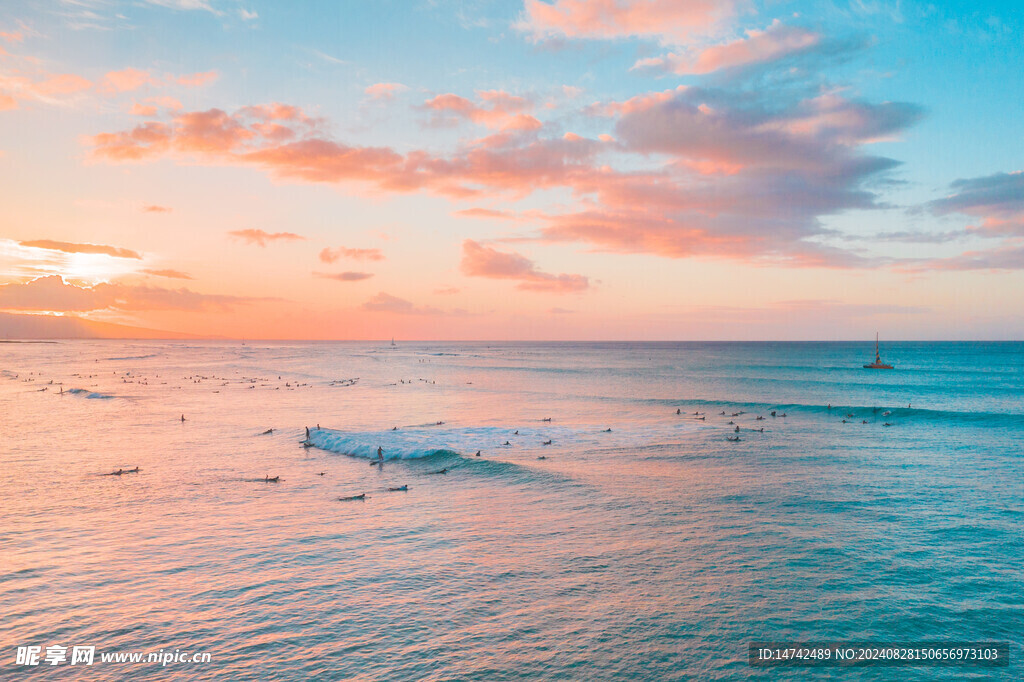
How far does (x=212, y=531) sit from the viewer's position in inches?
1146

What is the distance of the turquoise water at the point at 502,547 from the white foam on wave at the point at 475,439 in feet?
1.67

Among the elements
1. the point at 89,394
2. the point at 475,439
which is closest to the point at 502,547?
the point at 475,439

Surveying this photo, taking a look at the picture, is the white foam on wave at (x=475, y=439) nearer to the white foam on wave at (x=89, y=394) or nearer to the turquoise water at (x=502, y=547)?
the turquoise water at (x=502, y=547)

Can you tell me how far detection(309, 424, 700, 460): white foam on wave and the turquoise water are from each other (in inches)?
20.0

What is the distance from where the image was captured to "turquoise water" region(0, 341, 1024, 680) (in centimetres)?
1878

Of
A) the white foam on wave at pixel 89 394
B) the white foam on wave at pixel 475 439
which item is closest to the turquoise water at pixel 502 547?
the white foam on wave at pixel 475 439

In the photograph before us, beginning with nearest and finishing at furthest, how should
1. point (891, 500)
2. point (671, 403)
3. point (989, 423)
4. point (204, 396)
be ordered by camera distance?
point (891, 500), point (989, 423), point (671, 403), point (204, 396)

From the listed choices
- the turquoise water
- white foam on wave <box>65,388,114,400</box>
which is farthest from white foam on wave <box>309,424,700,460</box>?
white foam on wave <box>65,388,114,400</box>

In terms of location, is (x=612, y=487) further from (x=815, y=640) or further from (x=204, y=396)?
(x=204, y=396)

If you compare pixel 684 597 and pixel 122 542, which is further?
pixel 122 542

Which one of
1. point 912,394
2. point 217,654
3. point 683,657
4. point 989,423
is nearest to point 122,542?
point 217,654

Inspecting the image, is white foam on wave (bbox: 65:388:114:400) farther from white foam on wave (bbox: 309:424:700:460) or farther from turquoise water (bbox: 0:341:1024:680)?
white foam on wave (bbox: 309:424:700:460)

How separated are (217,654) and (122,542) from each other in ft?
44.9

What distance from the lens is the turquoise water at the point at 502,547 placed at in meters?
18.8
